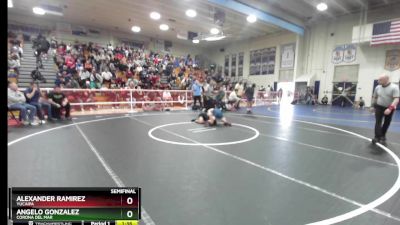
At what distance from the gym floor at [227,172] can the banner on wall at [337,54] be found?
1387 centimetres

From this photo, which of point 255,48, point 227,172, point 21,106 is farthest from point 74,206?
point 255,48

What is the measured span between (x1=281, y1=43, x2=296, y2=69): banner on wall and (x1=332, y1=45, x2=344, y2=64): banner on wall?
→ 3.22 m

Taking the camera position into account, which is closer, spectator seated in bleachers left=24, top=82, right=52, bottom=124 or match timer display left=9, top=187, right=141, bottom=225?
match timer display left=9, top=187, right=141, bottom=225

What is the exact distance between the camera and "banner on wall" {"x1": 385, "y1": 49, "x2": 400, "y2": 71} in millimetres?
14656

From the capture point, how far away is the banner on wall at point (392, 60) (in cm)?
1466

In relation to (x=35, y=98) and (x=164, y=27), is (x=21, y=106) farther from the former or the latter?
(x=164, y=27)

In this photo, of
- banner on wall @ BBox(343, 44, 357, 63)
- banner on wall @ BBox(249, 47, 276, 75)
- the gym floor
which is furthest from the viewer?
banner on wall @ BBox(249, 47, 276, 75)

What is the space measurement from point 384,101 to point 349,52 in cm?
1437

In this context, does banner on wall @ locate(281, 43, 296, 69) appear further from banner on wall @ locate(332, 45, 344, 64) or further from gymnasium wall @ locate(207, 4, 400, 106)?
banner on wall @ locate(332, 45, 344, 64)

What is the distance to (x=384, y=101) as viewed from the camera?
517 centimetres

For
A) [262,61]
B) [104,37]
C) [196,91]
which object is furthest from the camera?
[262,61]

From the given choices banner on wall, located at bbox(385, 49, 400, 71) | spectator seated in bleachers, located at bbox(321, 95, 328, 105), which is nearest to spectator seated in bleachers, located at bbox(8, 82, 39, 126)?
spectator seated in bleachers, located at bbox(321, 95, 328, 105)

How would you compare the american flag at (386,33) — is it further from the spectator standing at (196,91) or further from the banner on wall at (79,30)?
the banner on wall at (79,30)

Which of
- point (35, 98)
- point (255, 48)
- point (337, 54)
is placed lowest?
point (35, 98)
